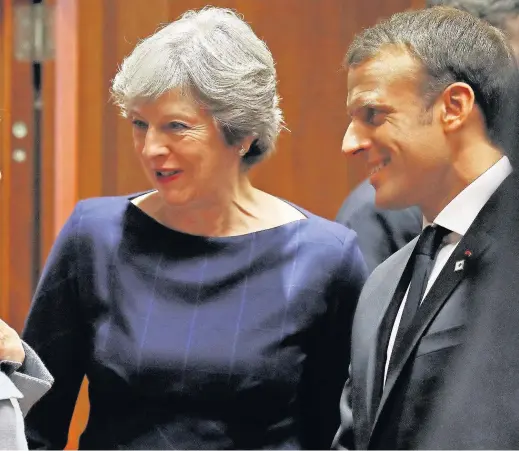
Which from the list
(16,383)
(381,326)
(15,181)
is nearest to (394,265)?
(381,326)

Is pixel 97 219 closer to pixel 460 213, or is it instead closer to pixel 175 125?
pixel 175 125

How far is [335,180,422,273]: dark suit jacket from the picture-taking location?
1.91m

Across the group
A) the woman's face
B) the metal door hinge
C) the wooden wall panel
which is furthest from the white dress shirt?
the metal door hinge

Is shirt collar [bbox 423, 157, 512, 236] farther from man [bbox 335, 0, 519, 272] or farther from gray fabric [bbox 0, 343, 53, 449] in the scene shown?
gray fabric [bbox 0, 343, 53, 449]

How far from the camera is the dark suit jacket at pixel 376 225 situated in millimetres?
1907

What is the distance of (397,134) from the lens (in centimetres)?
148

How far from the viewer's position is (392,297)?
154cm

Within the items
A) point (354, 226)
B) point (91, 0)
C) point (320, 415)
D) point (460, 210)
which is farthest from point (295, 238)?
point (91, 0)

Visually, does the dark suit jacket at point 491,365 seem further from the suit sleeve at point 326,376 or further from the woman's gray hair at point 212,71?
the woman's gray hair at point 212,71

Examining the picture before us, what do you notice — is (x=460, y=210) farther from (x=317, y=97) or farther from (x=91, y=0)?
(x=91, y=0)

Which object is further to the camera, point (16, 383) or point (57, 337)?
point (57, 337)

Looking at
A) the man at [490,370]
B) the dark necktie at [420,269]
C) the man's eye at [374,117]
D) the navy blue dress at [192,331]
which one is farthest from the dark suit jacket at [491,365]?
the navy blue dress at [192,331]

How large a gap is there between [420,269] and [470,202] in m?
0.13

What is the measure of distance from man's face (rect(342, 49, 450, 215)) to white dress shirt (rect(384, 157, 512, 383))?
0.03m
